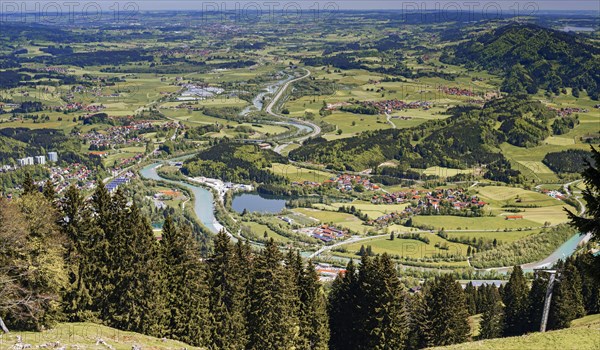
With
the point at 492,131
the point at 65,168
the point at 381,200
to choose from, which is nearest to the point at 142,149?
the point at 65,168

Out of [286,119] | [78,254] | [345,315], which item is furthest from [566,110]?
[78,254]

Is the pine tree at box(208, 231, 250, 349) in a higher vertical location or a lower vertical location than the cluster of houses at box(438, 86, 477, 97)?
lower

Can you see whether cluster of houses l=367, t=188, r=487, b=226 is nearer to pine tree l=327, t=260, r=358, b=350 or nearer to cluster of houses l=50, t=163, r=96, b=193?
pine tree l=327, t=260, r=358, b=350

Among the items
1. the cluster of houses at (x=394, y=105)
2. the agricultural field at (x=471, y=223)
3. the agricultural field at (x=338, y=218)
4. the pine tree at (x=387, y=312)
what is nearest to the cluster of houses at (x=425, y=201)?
the agricultural field at (x=338, y=218)

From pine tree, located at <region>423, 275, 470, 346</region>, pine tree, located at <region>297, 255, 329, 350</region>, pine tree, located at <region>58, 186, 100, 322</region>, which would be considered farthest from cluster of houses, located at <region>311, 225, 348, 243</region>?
pine tree, located at <region>58, 186, 100, 322</region>

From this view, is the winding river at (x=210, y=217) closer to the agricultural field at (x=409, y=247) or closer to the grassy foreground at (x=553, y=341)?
the agricultural field at (x=409, y=247)

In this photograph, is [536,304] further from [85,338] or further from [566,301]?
[85,338]

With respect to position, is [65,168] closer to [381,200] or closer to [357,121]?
[381,200]
